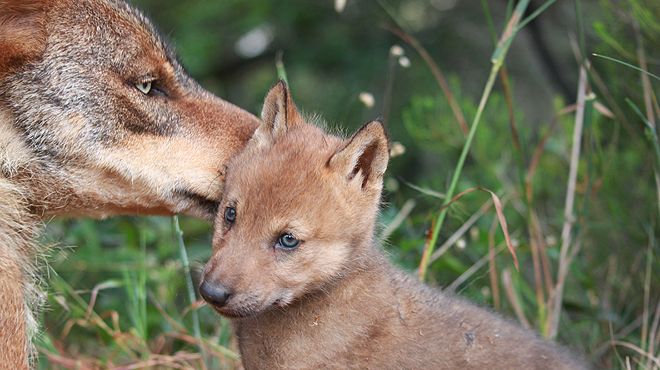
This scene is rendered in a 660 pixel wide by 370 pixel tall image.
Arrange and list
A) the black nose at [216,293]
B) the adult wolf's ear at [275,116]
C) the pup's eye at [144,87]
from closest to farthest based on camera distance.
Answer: the black nose at [216,293] < the adult wolf's ear at [275,116] < the pup's eye at [144,87]

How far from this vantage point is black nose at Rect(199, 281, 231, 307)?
130 inches

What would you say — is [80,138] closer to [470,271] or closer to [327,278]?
[327,278]

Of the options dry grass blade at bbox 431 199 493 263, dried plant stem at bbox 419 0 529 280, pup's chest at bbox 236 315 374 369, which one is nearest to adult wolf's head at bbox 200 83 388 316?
pup's chest at bbox 236 315 374 369

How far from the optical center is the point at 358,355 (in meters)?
3.56

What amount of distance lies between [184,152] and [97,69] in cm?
49

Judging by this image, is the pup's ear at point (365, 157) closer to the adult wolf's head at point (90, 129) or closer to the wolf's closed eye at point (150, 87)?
the adult wolf's head at point (90, 129)

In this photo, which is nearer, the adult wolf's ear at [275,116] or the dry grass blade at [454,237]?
the adult wolf's ear at [275,116]

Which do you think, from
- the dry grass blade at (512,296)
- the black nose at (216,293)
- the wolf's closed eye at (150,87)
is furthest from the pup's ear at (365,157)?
the dry grass blade at (512,296)

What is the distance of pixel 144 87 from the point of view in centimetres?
414

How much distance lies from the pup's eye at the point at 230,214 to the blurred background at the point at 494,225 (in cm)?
100

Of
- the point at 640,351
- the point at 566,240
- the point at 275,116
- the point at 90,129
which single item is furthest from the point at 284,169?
the point at 566,240

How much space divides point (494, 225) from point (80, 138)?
2.37m

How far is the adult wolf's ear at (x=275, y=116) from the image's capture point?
12.6 feet

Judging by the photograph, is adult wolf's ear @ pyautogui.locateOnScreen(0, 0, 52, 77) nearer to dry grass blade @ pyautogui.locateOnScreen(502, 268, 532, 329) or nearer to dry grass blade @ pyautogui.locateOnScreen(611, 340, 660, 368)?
dry grass blade @ pyautogui.locateOnScreen(502, 268, 532, 329)
